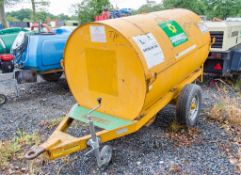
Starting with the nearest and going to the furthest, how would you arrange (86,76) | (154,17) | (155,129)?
(86,76)
(154,17)
(155,129)

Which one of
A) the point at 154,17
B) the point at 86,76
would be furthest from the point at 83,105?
the point at 154,17

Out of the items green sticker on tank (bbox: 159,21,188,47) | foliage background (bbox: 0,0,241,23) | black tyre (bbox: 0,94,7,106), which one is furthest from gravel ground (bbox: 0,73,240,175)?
foliage background (bbox: 0,0,241,23)

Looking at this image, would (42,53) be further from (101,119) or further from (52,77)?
(101,119)

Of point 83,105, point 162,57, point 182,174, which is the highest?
point 162,57

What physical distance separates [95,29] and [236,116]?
2662mm

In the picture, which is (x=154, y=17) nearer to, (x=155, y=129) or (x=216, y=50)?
(x=155, y=129)

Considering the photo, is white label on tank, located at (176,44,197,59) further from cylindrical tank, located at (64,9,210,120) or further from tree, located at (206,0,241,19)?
tree, located at (206,0,241,19)

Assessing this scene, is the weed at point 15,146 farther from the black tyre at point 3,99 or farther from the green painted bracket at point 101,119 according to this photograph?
the black tyre at point 3,99

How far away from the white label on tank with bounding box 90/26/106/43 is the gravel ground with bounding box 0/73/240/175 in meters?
1.45

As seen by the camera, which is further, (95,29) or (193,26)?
(193,26)

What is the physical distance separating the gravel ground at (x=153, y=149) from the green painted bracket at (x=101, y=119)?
471 mm

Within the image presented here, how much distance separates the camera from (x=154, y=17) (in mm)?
3955

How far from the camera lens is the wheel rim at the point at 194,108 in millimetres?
4238

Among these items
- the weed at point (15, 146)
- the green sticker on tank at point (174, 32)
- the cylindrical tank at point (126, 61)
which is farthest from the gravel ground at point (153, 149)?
the green sticker on tank at point (174, 32)
